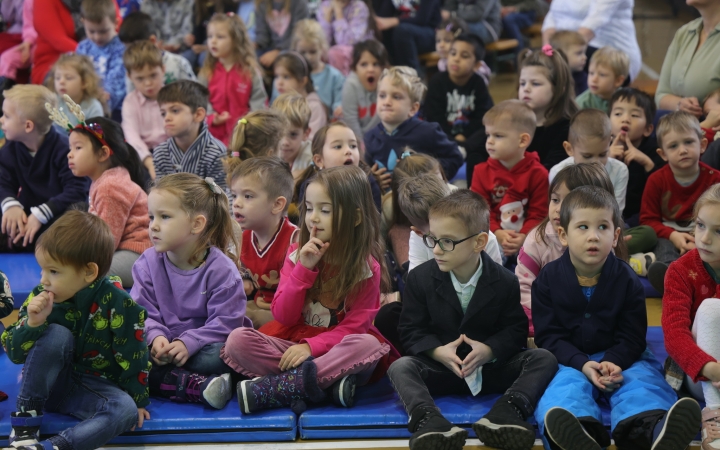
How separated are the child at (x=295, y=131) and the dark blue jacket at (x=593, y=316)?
175 cm

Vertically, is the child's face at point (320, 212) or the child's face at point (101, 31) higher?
the child's face at point (320, 212)

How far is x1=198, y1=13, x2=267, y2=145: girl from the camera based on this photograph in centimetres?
550

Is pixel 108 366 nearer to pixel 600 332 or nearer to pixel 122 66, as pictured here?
pixel 600 332

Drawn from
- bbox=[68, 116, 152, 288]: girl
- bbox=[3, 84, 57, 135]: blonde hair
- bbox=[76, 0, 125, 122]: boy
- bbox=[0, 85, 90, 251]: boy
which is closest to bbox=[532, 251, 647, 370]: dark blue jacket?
bbox=[68, 116, 152, 288]: girl

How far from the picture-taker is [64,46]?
19.8ft

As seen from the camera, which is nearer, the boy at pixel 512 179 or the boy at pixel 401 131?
the boy at pixel 512 179

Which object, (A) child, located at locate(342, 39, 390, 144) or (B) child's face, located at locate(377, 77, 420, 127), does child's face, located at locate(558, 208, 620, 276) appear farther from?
(A) child, located at locate(342, 39, 390, 144)

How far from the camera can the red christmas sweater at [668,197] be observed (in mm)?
3861

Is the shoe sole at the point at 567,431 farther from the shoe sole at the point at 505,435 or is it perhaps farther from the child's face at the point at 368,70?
the child's face at the point at 368,70

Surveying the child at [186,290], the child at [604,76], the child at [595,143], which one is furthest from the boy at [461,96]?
the child at [186,290]

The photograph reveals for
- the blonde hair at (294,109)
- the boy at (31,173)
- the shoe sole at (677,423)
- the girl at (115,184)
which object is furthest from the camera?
the blonde hair at (294,109)

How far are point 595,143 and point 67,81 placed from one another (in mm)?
3226

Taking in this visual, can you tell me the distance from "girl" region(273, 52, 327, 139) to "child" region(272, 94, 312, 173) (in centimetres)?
81

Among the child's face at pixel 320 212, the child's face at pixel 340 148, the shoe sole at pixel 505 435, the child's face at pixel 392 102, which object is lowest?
the shoe sole at pixel 505 435
